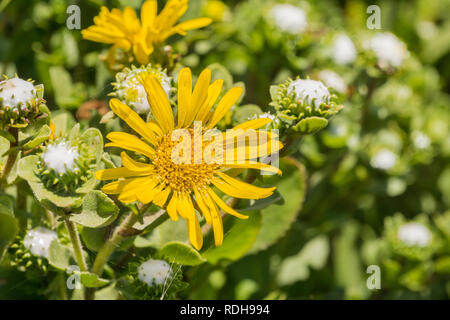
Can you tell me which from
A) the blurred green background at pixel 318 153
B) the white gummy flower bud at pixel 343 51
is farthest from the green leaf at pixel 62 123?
the white gummy flower bud at pixel 343 51

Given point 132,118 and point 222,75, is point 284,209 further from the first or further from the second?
point 132,118

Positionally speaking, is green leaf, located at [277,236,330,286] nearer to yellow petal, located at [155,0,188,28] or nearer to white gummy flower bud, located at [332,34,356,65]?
white gummy flower bud, located at [332,34,356,65]

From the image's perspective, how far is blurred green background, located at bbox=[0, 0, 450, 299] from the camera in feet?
6.03

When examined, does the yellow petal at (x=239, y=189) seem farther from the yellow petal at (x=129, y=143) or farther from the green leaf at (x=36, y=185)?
the green leaf at (x=36, y=185)

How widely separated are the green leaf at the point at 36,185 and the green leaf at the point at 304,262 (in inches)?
45.9

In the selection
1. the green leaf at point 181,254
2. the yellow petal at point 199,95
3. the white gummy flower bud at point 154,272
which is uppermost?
the yellow petal at point 199,95

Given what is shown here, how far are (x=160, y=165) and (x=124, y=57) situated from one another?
421 millimetres

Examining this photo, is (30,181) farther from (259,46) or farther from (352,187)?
(352,187)

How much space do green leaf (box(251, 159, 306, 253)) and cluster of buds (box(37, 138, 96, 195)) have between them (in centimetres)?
70

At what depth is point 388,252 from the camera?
1965 millimetres

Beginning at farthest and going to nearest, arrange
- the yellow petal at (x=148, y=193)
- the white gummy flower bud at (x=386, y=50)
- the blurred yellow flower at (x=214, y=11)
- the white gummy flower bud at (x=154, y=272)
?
1. the blurred yellow flower at (x=214, y=11)
2. the white gummy flower bud at (x=386, y=50)
3. the white gummy flower bud at (x=154, y=272)
4. the yellow petal at (x=148, y=193)

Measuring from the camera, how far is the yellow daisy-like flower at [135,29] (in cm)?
133

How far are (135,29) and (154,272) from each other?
26.2 inches

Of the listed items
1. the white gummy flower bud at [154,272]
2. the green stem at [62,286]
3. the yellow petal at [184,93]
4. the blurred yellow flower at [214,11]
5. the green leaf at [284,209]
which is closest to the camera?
the yellow petal at [184,93]
